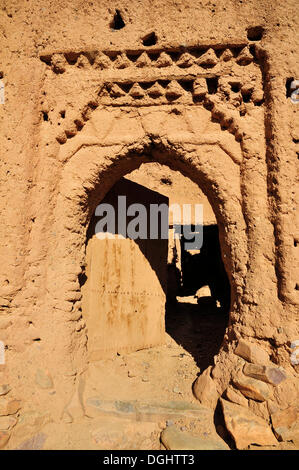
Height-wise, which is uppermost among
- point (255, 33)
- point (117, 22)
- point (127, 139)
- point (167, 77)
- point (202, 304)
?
point (117, 22)

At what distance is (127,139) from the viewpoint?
3.50 metres

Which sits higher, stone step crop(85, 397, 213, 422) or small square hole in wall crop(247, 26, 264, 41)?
small square hole in wall crop(247, 26, 264, 41)

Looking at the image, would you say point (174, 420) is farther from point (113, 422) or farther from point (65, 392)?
point (65, 392)

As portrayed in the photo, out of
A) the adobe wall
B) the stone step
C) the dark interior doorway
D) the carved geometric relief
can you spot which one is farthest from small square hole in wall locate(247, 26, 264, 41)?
the stone step

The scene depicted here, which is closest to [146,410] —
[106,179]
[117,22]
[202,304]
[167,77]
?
[106,179]

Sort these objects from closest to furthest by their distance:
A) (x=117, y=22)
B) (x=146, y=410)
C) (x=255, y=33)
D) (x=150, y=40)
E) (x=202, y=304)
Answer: (x=146, y=410), (x=255, y=33), (x=150, y=40), (x=117, y=22), (x=202, y=304)

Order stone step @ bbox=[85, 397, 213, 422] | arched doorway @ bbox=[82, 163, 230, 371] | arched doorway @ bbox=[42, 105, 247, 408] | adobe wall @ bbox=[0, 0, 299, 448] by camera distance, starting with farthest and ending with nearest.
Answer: arched doorway @ bbox=[82, 163, 230, 371], arched doorway @ bbox=[42, 105, 247, 408], adobe wall @ bbox=[0, 0, 299, 448], stone step @ bbox=[85, 397, 213, 422]

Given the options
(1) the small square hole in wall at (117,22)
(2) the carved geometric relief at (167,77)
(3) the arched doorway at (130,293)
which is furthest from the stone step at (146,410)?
(1) the small square hole in wall at (117,22)

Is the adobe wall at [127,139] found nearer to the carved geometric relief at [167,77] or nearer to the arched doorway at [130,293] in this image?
the carved geometric relief at [167,77]

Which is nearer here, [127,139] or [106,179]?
[127,139]

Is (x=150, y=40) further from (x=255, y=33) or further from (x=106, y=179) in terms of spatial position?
(x=106, y=179)

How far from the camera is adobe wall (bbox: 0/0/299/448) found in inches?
124

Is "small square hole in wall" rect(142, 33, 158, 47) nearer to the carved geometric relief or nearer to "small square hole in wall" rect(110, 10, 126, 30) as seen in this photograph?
the carved geometric relief

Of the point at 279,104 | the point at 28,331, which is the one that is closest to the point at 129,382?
the point at 28,331
